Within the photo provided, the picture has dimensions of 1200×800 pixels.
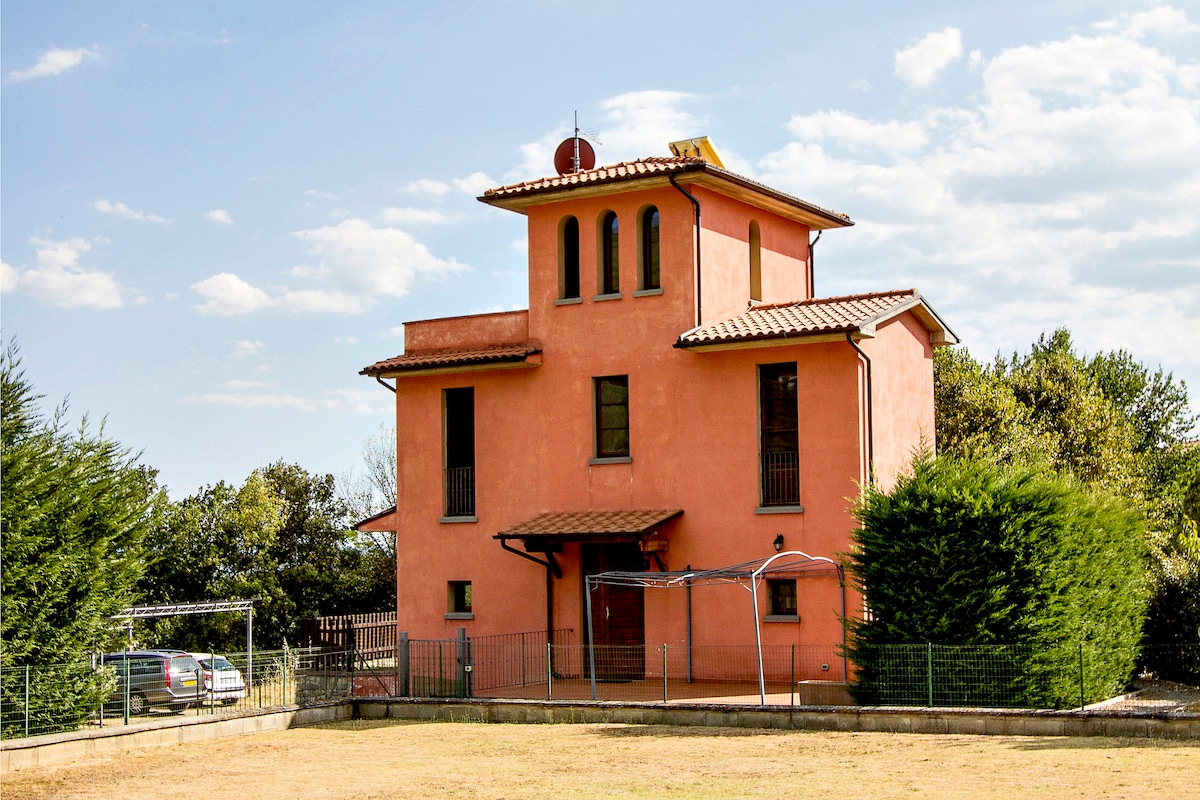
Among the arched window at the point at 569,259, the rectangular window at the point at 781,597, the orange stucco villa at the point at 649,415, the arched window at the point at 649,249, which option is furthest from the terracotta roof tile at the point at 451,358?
the rectangular window at the point at 781,597

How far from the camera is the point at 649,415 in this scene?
958 inches

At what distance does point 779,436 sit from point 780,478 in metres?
0.73

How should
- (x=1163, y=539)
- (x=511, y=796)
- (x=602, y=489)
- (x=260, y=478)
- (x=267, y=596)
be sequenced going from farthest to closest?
(x=260, y=478) < (x=267, y=596) < (x=1163, y=539) < (x=602, y=489) < (x=511, y=796)

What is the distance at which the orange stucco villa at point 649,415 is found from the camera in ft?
74.7

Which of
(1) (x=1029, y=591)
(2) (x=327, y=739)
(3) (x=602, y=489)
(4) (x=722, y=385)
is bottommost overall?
(2) (x=327, y=739)

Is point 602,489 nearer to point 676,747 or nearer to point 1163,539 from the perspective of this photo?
point 676,747

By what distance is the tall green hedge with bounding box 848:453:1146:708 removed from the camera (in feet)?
60.1

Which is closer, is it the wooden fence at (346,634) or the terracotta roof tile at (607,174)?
the terracotta roof tile at (607,174)

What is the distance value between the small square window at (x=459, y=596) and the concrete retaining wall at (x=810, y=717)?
4.13 metres

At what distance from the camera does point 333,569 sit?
41.9 meters

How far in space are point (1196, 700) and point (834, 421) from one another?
690cm

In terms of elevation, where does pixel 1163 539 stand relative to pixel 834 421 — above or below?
below

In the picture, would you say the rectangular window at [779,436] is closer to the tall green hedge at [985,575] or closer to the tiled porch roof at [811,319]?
the tiled porch roof at [811,319]

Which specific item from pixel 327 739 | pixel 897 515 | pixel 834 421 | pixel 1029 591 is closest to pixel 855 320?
pixel 834 421
